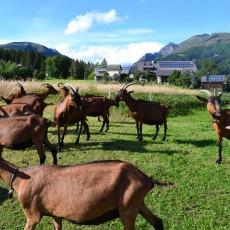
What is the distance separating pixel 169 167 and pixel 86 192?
446cm

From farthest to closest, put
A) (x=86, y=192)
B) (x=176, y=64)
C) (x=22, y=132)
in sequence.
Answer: (x=176, y=64) < (x=22, y=132) < (x=86, y=192)

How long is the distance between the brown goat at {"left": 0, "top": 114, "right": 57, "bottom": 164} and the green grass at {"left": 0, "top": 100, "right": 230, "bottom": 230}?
0.85 meters

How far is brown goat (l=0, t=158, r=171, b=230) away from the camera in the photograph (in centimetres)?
388

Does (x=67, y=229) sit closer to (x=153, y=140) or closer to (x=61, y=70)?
(x=153, y=140)

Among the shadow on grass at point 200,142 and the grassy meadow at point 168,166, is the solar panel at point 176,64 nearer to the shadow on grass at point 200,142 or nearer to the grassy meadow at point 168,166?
the grassy meadow at point 168,166

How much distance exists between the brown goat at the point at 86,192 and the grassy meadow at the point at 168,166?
141cm

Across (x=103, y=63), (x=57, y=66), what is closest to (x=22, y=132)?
(x=57, y=66)

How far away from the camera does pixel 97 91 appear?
23766 mm

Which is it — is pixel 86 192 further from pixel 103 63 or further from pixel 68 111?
pixel 103 63

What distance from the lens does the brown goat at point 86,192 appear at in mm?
3879

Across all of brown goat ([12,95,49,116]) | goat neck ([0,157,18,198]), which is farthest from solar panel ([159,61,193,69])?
goat neck ([0,157,18,198])

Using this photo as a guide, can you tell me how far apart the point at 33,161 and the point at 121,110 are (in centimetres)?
983

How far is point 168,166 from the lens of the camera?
819 centimetres

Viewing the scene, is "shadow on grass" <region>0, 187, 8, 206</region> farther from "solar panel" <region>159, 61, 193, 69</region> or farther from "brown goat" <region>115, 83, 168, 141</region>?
"solar panel" <region>159, 61, 193, 69</region>
